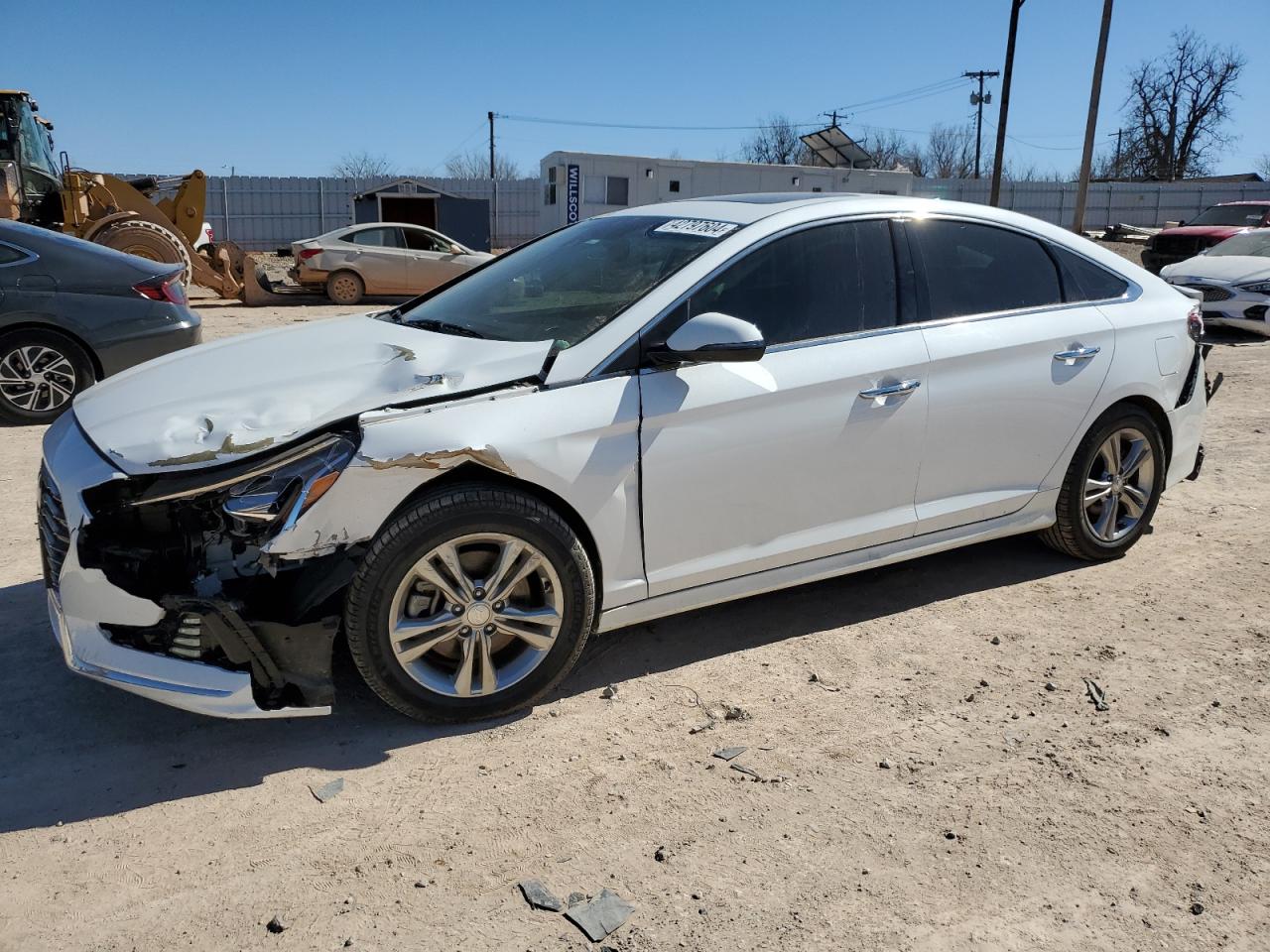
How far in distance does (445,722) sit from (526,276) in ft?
6.26

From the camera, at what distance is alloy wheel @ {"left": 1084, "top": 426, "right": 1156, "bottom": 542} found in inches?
188

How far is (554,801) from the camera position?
304 cm

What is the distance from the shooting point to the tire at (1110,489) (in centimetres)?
469

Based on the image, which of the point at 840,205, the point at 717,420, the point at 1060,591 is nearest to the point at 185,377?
the point at 717,420

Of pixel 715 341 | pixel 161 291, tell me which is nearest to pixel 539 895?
pixel 715 341

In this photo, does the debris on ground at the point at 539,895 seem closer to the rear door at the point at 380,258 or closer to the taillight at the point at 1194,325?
the taillight at the point at 1194,325

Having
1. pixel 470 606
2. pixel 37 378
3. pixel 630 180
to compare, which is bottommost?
pixel 37 378

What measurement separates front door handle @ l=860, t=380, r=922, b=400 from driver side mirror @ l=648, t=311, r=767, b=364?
0.60m

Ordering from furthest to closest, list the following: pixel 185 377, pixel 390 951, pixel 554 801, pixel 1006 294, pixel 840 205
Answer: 1. pixel 1006 294
2. pixel 840 205
3. pixel 185 377
4. pixel 554 801
5. pixel 390 951

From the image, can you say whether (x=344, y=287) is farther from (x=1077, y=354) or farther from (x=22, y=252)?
(x=1077, y=354)

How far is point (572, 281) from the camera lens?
4117mm

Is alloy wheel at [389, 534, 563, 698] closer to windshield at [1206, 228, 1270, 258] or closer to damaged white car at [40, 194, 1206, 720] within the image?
damaged white car at [40, 194, 1206, 720]

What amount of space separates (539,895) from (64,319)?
653cm

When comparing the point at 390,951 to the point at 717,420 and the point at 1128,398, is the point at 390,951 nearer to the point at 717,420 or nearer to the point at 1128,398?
the point at 717,420
